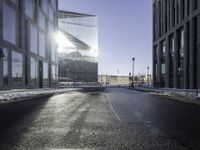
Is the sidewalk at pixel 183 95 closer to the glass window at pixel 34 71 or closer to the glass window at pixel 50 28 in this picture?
the glass window at pixel 34 71

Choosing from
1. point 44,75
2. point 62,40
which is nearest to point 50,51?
point 44,75

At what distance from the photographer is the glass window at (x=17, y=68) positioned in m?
49.2

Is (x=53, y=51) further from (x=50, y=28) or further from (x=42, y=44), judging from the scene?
(x=42, y=44)

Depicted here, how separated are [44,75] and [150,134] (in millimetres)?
65695

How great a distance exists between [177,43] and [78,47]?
295ft

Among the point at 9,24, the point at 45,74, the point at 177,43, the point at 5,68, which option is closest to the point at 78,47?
the point at 45,74

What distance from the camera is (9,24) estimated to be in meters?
47.2

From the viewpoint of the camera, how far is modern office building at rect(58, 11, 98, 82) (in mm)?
148250

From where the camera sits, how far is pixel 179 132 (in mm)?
10484

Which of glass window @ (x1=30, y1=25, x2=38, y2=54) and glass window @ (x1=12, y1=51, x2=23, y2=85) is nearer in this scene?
glass window @ (x1=12, y1=51, x2=23, y2=85)

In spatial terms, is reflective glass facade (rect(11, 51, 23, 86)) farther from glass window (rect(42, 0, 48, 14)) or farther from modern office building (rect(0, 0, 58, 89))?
glass window (rect(42, 0, 48, 14))

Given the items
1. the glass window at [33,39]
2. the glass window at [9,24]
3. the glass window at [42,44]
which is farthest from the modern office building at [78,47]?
the glass window at [9,24]

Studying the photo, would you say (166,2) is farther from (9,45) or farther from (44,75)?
(9,45)

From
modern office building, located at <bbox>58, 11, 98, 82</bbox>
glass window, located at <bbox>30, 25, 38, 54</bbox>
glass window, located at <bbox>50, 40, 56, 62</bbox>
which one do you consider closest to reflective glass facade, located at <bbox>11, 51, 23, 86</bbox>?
glass window, located at <bbox>30, 25, 38, 54</bbox>
